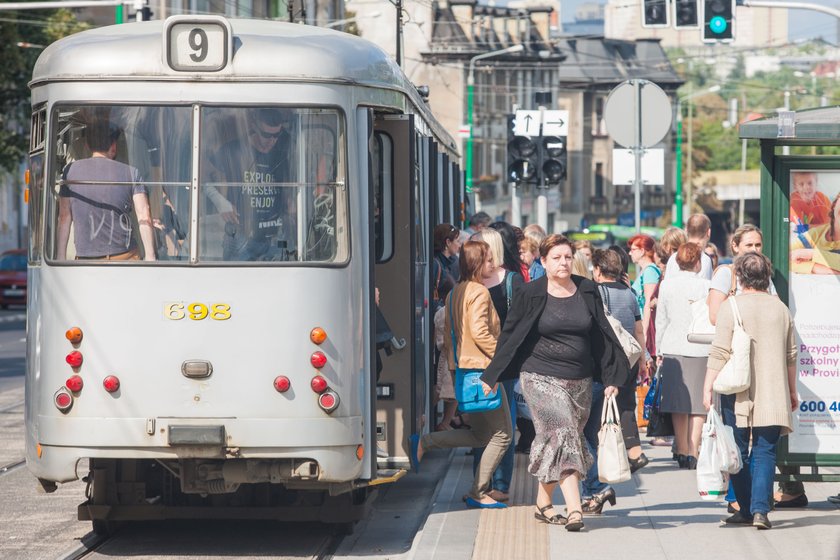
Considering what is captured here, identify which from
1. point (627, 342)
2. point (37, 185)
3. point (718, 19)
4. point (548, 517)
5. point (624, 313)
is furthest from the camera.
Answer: point (718, 19)

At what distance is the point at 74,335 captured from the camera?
28.1 feet

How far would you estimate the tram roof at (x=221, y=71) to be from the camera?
8641mm

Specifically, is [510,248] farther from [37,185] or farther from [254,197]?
[37,185]

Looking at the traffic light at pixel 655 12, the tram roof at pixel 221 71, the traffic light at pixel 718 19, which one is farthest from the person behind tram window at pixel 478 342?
the traffic light at pixel 655 12

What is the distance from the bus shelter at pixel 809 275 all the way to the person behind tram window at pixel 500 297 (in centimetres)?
177

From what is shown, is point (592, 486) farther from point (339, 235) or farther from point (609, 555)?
point (339, 235)

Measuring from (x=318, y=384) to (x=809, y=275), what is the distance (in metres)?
3.35

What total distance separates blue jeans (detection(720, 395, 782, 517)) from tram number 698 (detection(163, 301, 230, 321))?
3.05 metres

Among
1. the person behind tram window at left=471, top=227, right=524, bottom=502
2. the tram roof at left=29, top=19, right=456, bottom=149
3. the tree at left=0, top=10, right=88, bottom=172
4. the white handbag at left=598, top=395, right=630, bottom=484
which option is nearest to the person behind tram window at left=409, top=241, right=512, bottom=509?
the person behind tram window at left=471, top=227, right=524, bottom=502

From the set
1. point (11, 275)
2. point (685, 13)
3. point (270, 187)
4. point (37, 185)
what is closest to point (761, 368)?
point (270, 187)

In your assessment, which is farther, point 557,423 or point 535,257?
point 535,257

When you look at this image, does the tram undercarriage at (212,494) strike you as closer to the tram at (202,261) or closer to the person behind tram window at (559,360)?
the tram at (202,261)

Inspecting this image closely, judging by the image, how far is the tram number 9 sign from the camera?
8.64 m

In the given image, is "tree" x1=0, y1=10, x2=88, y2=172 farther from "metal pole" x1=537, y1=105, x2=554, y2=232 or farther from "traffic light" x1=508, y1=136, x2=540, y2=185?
"traffic light" x1=508, y1=136, x2=540, y2=185
